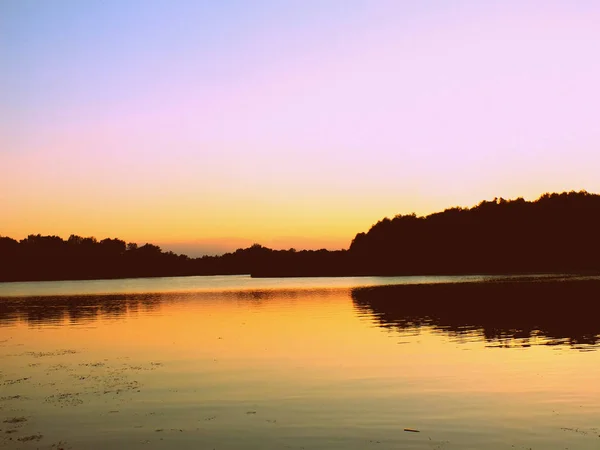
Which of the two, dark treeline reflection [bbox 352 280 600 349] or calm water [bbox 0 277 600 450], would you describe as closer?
calm water [bbox 0 277 600 450]

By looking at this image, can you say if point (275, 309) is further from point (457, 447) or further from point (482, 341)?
point (457, 447)

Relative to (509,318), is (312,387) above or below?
above

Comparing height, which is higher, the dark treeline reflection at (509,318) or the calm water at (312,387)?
the calm water at (312,387)

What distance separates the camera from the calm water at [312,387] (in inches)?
778

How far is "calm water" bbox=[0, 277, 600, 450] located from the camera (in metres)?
19.8

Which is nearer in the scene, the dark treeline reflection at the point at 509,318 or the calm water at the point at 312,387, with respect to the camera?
the calm water at the point at 312,387

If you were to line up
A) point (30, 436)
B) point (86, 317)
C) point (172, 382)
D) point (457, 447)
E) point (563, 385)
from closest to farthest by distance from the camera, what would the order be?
point (457, 447) → point (30, 436) → point (563, 385) → point (172, 382) → point (86, 317)

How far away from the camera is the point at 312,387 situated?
91.8ft

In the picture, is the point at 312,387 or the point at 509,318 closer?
the point at 312,387

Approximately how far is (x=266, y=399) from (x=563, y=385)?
13.2 metres

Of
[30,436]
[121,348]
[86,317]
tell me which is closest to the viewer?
[30,436]

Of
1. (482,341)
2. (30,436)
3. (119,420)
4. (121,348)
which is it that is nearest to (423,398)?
(119,420)

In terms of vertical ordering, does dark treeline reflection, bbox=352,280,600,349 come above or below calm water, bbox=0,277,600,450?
below

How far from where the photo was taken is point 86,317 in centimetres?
7644
